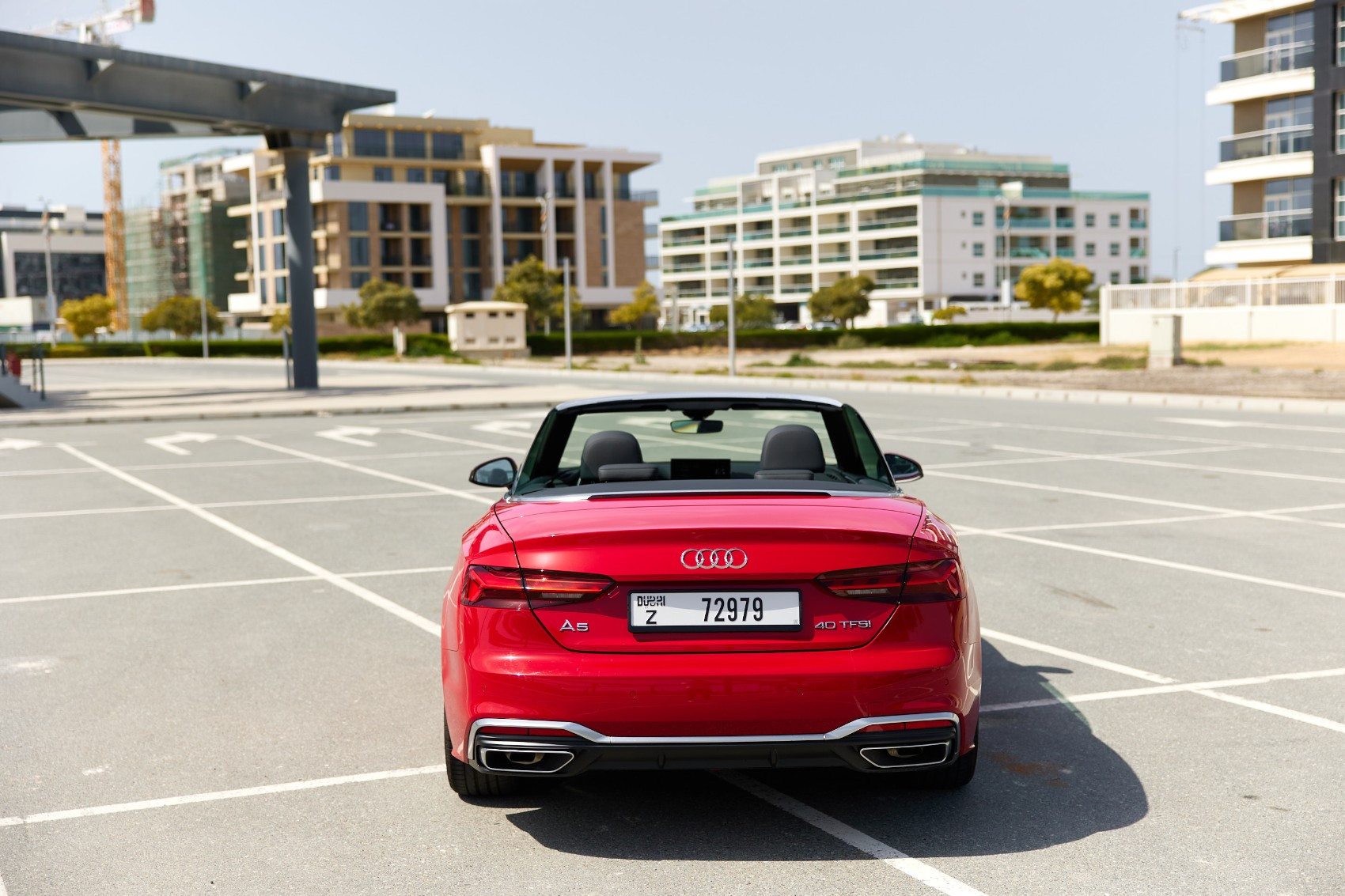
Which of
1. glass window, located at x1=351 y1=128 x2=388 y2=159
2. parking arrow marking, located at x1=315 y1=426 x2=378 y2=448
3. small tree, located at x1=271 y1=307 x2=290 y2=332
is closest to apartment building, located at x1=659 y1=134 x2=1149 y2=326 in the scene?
glass window, located at x1=351 y1=128 x2=388 y2=159

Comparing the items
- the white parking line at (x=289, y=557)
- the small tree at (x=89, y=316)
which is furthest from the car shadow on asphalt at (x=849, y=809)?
the small tree at (x=89, y=316)

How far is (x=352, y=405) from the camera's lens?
28.7 metres

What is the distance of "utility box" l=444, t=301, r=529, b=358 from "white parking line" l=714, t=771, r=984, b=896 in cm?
6797

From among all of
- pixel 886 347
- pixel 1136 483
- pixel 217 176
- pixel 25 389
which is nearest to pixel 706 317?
pixel 217 176

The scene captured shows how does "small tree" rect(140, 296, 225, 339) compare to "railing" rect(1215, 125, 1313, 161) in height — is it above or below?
below

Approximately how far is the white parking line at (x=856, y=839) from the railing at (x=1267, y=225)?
2344 inches

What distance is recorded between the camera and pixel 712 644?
3957 millimetres

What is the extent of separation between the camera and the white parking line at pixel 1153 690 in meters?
5.79

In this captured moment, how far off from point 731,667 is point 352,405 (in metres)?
25.7

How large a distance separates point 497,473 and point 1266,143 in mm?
60985

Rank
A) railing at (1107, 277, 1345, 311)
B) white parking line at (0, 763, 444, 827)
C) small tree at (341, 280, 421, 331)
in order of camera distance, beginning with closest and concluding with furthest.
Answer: white parking line at (0, 763, 444, 827) → railing at (1107, 277, 1345, 311) → small tree at (341, 280, 421, 331)

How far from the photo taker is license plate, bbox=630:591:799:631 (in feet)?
13.1

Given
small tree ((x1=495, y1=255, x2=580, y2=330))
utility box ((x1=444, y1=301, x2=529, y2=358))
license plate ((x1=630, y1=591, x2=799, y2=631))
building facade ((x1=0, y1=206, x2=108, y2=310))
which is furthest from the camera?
building facade ((x1=0, y1=206, x2=108, y2=310))

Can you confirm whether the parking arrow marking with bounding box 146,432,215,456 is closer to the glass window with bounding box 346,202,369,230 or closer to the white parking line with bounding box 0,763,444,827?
the white parking line with bounding box 0,763,444,827
